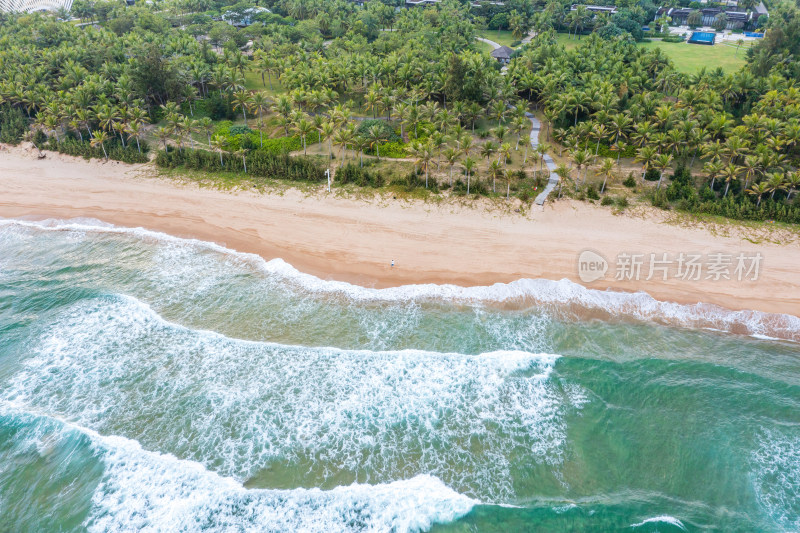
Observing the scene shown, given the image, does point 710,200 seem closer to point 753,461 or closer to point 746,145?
point 746,145

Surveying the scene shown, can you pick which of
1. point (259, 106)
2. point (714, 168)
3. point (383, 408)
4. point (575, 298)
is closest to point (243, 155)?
point (259, 106)

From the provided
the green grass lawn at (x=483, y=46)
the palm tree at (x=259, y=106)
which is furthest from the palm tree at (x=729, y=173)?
the green grass lawn at (x=483, y=46)

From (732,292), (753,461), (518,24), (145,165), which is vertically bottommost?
(753,461)

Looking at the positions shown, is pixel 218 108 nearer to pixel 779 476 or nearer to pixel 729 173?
pixel 729 173

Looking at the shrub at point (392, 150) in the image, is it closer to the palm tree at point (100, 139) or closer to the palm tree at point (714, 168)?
the palm tree at point (714, 168)

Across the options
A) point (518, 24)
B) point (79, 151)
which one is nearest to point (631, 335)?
point (79, 151)
